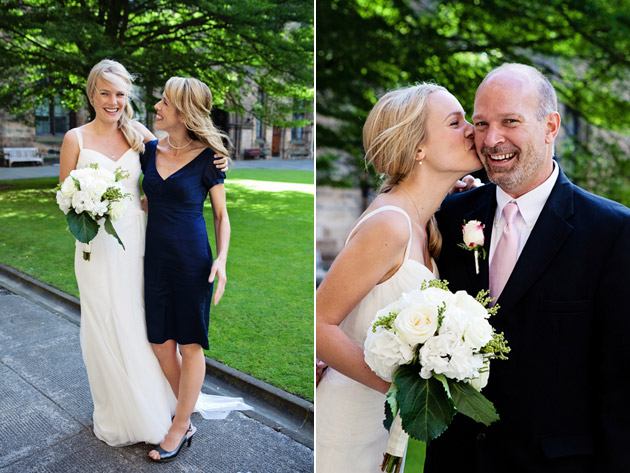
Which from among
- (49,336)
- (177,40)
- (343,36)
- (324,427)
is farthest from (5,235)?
(324,427)

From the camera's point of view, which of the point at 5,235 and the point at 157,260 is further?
the point at 5,235

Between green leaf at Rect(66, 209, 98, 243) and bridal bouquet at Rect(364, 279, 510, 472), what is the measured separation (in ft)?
6.24

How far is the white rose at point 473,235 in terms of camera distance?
1880 millimetres

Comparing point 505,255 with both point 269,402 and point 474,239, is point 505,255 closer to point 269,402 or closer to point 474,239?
point 474,239

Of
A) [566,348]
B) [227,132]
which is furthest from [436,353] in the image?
[227,132]

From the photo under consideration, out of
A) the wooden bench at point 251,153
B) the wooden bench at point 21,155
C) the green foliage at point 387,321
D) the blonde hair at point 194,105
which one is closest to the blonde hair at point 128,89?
the blonde hair at point 194,105

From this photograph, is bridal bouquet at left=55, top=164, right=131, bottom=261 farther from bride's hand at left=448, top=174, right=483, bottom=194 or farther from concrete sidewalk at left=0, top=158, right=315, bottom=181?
concrete sidewalk at left=0, top=158, right=315, bottom=181

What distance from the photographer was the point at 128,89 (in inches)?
125

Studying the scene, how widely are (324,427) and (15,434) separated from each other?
2258 millimetres

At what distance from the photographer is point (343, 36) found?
15.3 feet

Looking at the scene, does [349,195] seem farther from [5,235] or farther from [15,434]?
[5,235]

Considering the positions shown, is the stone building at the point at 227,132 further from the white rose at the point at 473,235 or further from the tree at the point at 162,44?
the white rose at the point at 473,235

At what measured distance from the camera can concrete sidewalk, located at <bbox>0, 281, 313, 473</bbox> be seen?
3.17 m

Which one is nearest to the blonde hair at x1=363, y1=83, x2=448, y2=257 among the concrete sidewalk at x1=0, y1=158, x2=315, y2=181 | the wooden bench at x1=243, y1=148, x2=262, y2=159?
the concrete sidewalk at x1=0, y1=158, x2=315, y2=181
